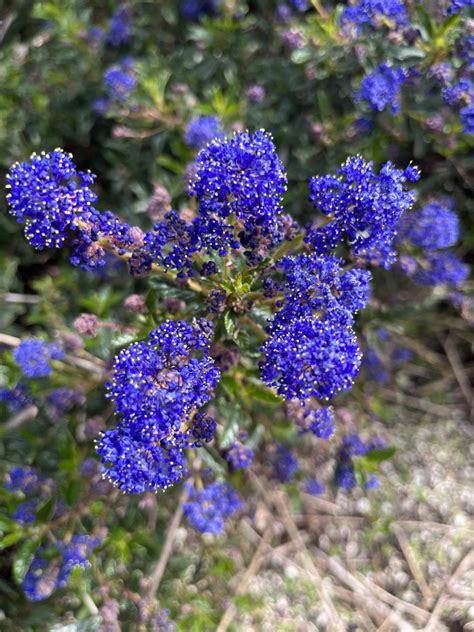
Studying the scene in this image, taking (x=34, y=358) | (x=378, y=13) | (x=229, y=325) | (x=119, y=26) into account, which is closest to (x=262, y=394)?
(x=229, y=325)

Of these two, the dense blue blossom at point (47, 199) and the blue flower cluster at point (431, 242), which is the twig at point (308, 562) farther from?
the dense blue blossom at point (47, 199)

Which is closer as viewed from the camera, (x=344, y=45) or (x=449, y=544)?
(x=344, y=45)

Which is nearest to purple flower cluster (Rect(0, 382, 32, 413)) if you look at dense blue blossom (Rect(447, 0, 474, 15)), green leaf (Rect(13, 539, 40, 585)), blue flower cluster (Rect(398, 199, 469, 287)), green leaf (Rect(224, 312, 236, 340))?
green leaf (Rect(13, 539, 40, 585))

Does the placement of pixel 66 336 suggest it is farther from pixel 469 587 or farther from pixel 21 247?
pixel 469 587

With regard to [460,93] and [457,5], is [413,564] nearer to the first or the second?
[460,93]

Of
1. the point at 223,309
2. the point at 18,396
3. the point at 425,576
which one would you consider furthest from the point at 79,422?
the point at 425,576

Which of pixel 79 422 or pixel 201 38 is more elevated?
pixel 201 38

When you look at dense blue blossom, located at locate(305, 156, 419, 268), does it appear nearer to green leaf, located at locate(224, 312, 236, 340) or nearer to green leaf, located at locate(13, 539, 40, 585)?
green leaf, located at locate(224, 312, 236, 340)
